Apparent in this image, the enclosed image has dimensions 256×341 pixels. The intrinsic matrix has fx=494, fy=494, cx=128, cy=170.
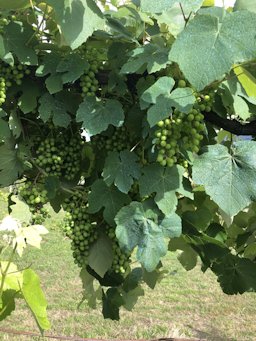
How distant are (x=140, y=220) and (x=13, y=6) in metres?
0.61

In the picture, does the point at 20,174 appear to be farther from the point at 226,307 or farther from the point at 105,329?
the point at 226,307

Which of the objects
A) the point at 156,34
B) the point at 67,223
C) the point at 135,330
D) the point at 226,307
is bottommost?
the point at 226,307

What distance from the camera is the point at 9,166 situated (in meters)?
1.32

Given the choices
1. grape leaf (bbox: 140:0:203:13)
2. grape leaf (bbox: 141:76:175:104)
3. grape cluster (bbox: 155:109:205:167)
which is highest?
grape leaf (bbox: 140:0:203:13)

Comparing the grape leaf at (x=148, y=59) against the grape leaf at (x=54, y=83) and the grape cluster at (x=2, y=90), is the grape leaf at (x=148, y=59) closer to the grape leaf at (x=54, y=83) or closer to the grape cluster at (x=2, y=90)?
the grape leaf at (x=54, y=83)

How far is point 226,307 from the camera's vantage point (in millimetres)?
5117

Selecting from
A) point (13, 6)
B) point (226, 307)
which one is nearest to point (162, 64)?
point (13, 6)

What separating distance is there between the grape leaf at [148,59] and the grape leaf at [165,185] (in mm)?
234

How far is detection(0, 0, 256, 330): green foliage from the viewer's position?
3.37 feet

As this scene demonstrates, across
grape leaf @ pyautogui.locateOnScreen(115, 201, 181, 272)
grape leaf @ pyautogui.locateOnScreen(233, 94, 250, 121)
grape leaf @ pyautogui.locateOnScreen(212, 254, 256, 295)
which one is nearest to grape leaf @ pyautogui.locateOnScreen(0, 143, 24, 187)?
grape leaf @ pyautogui.locateOnScreen(115, 201, 181, 272)

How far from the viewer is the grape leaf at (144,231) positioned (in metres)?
1.13

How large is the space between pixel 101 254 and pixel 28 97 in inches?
18.7

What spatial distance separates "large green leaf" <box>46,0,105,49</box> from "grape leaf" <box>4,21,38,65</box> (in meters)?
0.18

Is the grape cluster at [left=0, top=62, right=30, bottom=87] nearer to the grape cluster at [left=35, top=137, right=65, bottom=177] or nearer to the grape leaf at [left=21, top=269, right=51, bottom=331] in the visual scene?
the grape cluster at [left=35, top=137, right=65, bottom=177]
